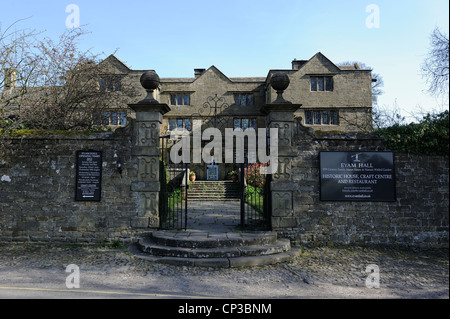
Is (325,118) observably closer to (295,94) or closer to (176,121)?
(295,94)

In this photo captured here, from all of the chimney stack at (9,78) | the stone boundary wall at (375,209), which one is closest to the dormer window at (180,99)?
the chimney stack at (9,78)

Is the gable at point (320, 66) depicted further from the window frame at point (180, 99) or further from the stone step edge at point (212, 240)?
the stone step edge at point (212, 240)

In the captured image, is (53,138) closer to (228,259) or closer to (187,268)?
(187,268)

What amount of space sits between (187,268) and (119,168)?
2942 millimetres

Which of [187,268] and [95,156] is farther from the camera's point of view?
[95,156]

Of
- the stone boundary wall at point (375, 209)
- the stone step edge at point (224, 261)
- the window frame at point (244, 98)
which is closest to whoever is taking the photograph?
the stone step edge at point (224, 261)

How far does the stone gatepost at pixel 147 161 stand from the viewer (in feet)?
22.7

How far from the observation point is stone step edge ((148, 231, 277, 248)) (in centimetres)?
604

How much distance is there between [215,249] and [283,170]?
8.21 ft

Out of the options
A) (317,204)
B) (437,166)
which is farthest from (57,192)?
(437,166)

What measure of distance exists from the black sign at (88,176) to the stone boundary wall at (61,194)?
0.39ft

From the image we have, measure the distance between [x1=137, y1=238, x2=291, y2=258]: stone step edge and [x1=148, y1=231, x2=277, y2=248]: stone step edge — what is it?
101mm

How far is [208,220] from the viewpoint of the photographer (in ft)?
28.9
